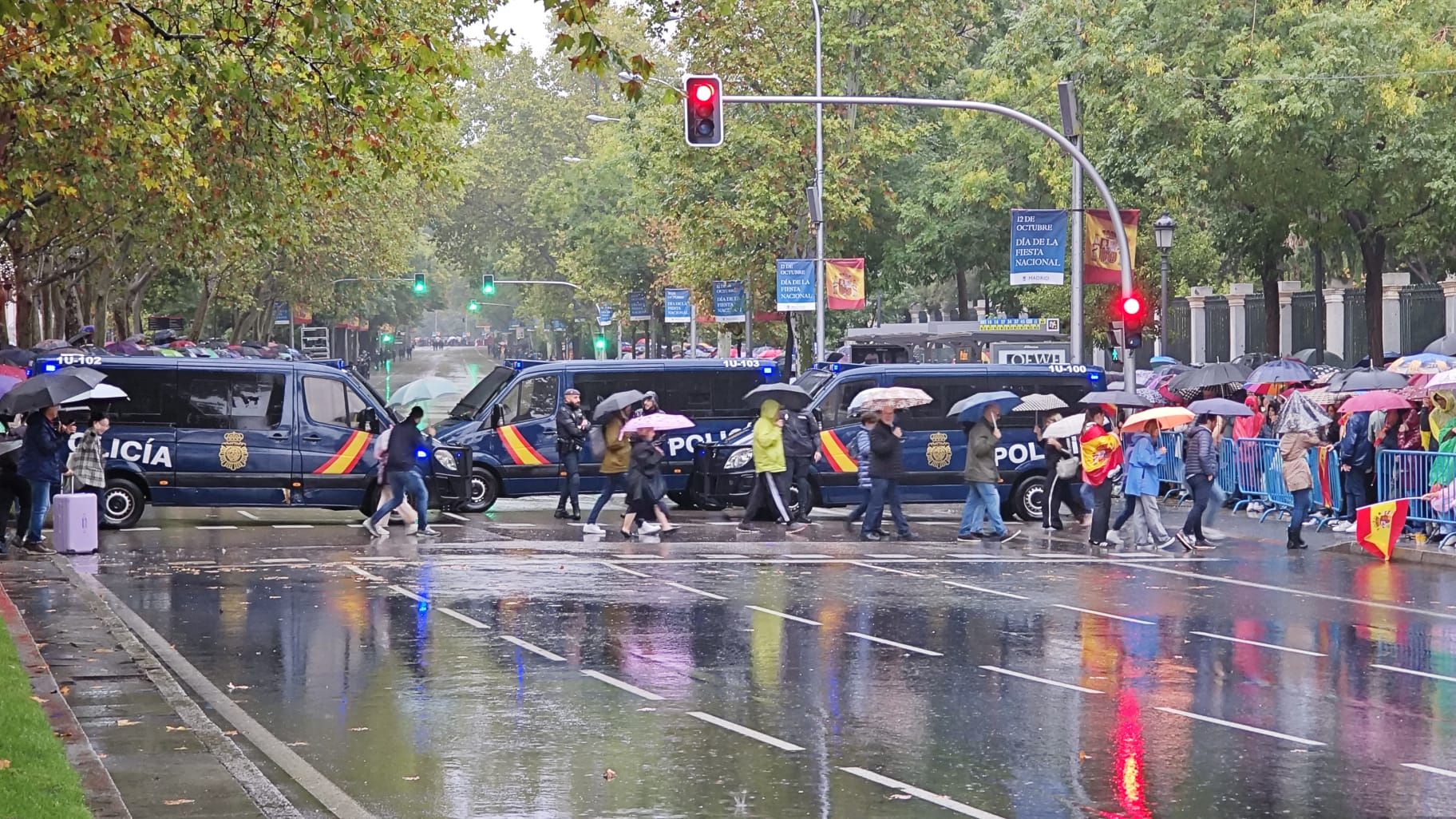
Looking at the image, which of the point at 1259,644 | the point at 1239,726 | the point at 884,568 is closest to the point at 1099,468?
the point at 884,568

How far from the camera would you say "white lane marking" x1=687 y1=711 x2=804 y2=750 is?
1012 cm

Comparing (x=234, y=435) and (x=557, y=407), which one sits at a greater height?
(x=557, y=407)

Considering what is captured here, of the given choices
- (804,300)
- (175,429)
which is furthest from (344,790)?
(804,300)

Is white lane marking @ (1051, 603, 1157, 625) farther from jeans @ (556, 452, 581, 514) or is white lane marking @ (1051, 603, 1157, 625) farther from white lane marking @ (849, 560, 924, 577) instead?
jeans @ (556, 452, 581, 514)

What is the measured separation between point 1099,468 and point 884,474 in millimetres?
2593

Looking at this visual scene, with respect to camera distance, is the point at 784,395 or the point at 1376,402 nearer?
the point at 1376,402

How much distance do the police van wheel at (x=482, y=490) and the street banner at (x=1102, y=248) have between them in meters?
9.83

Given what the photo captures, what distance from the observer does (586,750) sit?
32.9 feet

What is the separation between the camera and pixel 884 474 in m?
22.8

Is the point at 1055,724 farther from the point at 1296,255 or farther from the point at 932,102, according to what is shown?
the point at 1296,255

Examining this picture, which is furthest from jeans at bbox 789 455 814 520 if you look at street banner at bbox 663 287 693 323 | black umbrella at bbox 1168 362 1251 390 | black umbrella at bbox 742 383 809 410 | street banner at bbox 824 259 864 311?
street banner at bbox 663 287 693 323

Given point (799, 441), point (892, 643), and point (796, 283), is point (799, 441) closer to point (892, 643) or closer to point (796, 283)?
point (892, 643)

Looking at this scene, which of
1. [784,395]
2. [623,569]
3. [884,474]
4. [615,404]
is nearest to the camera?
[623,569]

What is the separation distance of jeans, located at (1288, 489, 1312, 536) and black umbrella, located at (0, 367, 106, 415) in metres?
13.6
